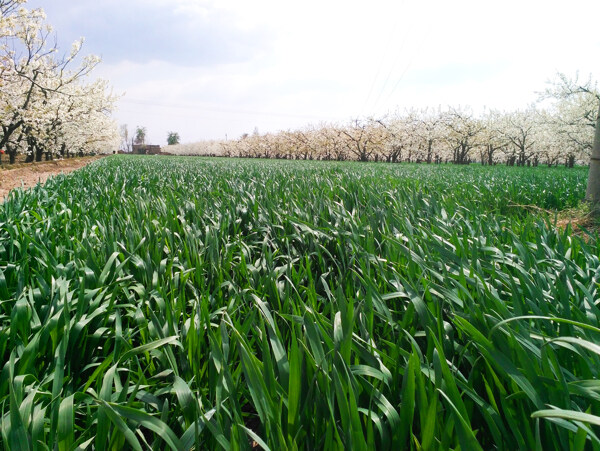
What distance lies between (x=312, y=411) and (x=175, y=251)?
191 cm

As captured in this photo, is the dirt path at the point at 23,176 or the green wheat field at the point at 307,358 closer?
the green wheat field at the point at 307,358

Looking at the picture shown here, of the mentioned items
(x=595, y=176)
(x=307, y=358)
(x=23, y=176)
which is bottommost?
(x=307, y=358)

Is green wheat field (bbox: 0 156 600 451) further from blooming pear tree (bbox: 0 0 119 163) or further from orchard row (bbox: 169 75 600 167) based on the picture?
orchard row (bbox: 169 75 600 167)

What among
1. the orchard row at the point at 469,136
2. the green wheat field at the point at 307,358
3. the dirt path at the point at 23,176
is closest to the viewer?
the green wheat field at the point at 307,358

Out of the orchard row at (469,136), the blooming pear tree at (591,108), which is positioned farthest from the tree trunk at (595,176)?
the orchard row at (469,136)

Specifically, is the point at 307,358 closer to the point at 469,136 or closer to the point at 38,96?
the point at 38,96

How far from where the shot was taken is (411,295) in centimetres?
137

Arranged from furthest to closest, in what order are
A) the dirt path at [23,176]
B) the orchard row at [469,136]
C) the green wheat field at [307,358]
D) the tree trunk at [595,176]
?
the orchard row at [469,136]
the dirt path at [23,176]
the tree trunk at [595,176]
the green wheat field at [307,358]

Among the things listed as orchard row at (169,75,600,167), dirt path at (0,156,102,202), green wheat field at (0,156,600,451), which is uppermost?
orchard row at (169,75,600,167)

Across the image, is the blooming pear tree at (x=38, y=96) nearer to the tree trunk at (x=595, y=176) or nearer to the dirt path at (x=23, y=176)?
the dirt path at (x=23, y=176)

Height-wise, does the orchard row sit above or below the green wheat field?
above

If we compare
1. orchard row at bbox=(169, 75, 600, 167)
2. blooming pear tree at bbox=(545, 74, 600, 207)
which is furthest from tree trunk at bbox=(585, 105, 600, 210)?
orchard row at bbox=(169, 75, 600, 167)

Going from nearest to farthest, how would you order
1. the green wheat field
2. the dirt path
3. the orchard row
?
the green wheat field, the dirt path, the orchard row

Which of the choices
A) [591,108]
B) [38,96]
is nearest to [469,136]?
[591,108]
